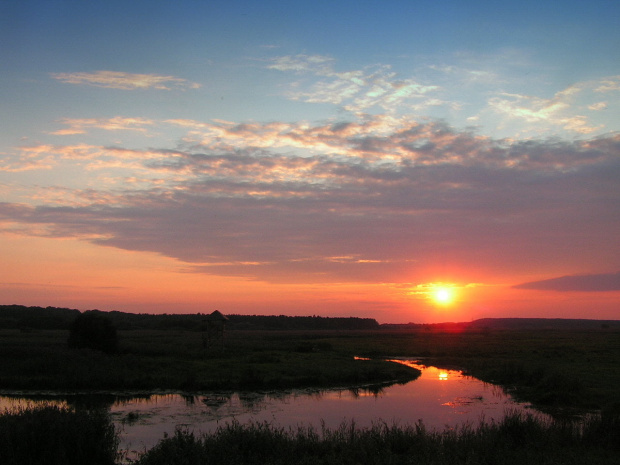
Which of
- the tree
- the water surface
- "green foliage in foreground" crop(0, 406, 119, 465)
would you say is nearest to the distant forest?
the tree

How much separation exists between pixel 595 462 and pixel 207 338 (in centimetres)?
3730

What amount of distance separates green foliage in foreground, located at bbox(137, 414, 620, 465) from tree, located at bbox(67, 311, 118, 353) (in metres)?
26.2

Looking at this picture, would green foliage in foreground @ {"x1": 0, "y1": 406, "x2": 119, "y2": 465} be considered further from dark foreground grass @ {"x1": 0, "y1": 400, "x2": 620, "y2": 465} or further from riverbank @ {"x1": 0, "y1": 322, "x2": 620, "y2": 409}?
riverbank @ {"x1": 0, "y1": 322, "x2": 620, "y2": 409}

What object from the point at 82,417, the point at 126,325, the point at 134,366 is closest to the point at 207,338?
the point at 134,366

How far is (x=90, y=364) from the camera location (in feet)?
91.7

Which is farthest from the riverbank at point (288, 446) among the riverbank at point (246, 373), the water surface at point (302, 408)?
the riverbank at point (246, 373)

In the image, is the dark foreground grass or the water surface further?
the water surface

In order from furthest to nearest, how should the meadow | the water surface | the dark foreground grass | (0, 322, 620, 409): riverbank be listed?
(0, 322, 620, 409): riverbank → the water surface → the meadow → the dark foreground grass

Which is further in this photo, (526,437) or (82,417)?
(526,437)

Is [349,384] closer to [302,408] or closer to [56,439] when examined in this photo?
[302,408]

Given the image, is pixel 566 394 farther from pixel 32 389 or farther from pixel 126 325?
pixel 126 325

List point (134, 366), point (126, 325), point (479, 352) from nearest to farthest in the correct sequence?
point (134, 366) → point (479, 352) → point (126, 325)

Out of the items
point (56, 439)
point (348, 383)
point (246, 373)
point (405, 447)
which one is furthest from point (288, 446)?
point (348, 383)

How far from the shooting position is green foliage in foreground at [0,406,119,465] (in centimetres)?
1071
